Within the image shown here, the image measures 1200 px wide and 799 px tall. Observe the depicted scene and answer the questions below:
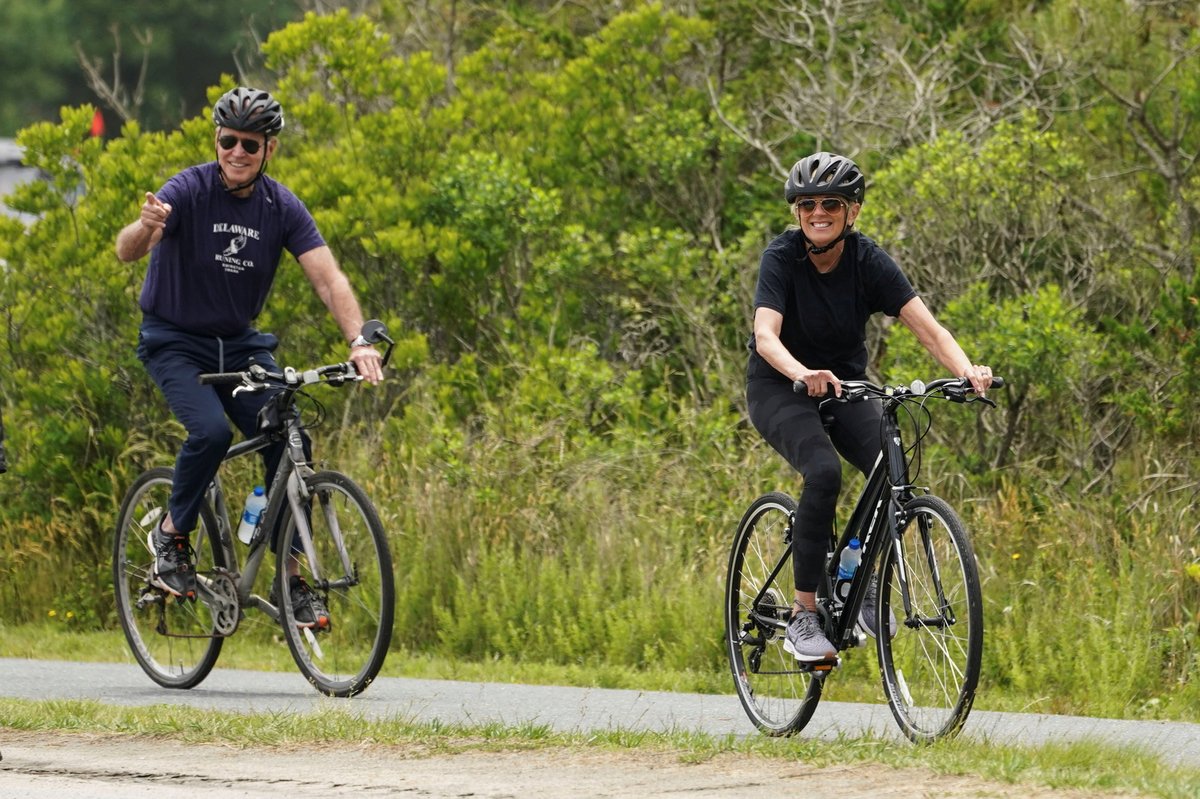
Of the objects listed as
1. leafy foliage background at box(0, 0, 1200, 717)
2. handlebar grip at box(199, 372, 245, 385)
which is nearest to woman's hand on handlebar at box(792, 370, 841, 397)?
handlebar grip at box(199, 372, 245, 385)

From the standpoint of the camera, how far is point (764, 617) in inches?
308

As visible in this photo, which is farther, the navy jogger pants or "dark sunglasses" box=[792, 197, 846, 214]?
the navy jogger pants

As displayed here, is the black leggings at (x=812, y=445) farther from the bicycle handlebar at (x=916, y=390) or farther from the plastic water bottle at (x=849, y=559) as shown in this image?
the bicycle handlebar at (x=916, y=390)

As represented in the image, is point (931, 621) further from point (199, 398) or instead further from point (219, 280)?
point (219, 280)

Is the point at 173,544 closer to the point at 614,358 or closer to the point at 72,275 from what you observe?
the point at 72,275

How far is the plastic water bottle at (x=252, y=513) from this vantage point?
29.5 ft

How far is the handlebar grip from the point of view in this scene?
8.66m

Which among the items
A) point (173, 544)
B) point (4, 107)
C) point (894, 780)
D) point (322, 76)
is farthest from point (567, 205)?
point (4, 107)

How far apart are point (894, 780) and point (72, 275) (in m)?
8.65

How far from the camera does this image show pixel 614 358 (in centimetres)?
1522

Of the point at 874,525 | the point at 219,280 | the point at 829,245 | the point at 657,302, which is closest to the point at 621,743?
the point at 874,525

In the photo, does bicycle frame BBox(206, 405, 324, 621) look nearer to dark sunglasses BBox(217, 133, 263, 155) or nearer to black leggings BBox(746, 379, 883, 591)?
dark sunglasses BBox(217, 133, 263, 155)

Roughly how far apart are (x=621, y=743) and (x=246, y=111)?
A: 11.4ft

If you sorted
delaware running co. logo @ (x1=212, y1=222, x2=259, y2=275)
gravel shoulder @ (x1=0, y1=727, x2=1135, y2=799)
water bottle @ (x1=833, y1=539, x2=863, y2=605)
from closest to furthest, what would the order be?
gravel shoulder @ (x1=0, y1=727, x2=1135, y2=799), water bottle @ (x1=833, y1=539, x2=863, y2=605), delaware running co. logo @ (x1=212, y1=222, x2=259, y2=275)
